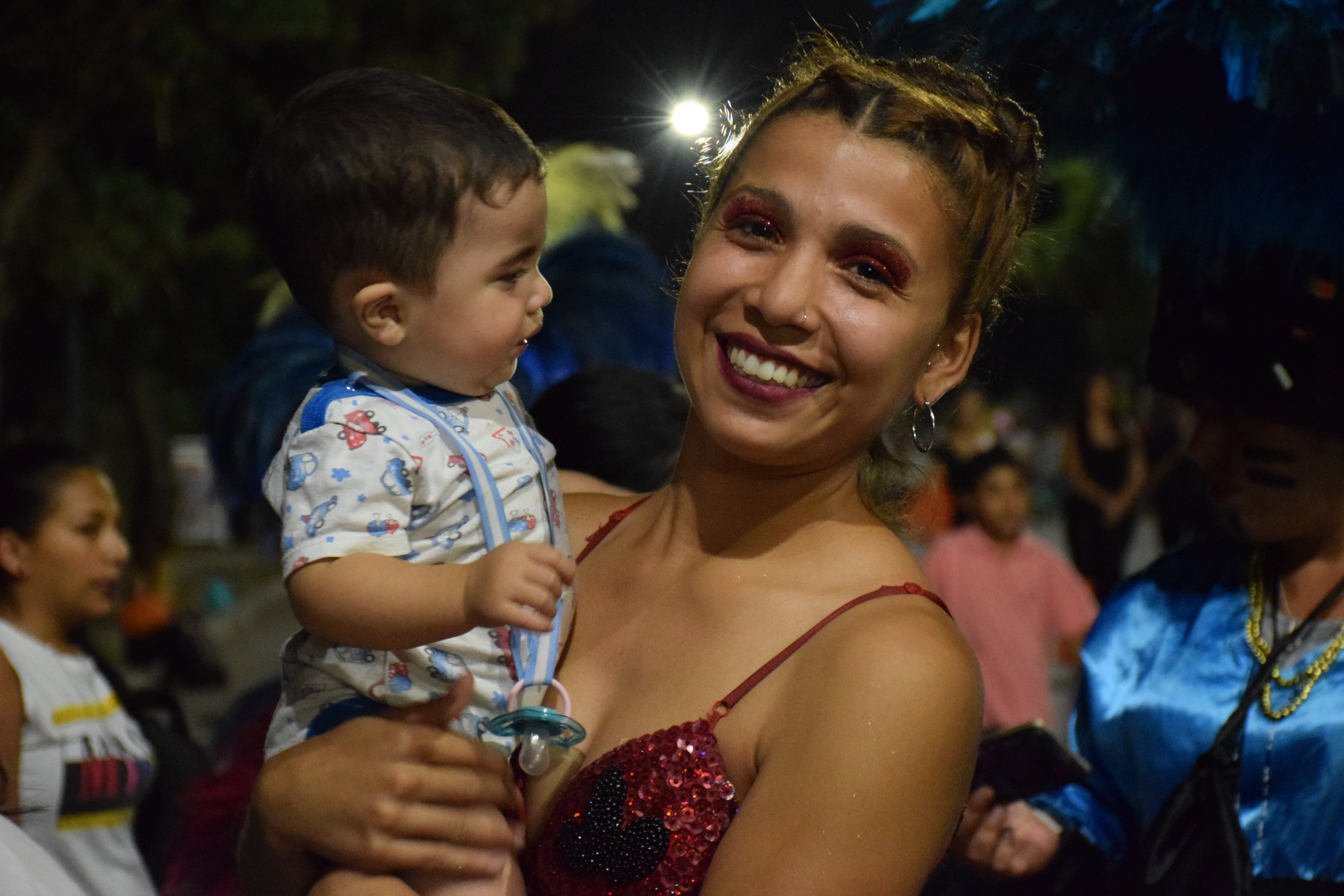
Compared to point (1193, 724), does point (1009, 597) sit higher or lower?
lower

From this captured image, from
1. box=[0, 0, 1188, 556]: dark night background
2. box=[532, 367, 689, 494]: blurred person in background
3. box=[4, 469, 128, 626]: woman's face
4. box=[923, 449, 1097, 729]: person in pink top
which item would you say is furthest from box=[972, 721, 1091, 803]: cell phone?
box=[923, 449, 1097, 729]: person in pink top

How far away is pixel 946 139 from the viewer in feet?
6.40

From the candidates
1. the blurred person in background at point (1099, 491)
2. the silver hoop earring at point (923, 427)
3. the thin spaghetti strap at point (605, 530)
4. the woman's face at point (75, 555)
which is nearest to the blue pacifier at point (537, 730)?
the thin spaghetti strap at point (605, 530)

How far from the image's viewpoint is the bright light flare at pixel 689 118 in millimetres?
2662

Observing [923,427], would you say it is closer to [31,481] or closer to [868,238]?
[868,238]

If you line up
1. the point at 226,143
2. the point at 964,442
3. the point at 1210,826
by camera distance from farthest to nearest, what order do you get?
the point at 226,143 < the point at 964,442 < the point at 1210,826

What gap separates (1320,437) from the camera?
262 centimetres

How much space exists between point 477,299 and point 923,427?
2.39ft

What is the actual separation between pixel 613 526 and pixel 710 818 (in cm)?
64

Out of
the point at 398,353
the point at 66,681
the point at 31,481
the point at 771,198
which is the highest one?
the point at 771,198

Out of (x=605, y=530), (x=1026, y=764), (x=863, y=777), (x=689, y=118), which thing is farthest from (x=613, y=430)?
(x=863, y=777)

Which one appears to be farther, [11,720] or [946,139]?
[11,720]

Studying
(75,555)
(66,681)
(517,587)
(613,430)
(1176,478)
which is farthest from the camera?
A: (1176,478)

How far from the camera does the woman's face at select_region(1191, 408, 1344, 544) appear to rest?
104 inches
